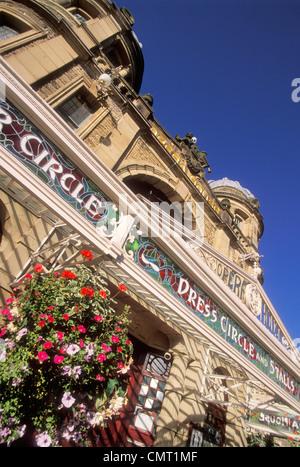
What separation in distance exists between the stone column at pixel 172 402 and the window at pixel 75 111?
6.98 m

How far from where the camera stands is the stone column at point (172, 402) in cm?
544

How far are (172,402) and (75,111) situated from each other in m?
8.31

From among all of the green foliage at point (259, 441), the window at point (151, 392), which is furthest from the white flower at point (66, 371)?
the green foliage at point (259, 441)

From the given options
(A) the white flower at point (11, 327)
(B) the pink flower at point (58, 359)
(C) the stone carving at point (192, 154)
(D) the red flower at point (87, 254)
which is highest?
(C) the stone carving at point (192, 154)

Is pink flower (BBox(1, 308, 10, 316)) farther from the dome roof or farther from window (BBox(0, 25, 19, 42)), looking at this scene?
the dome roof

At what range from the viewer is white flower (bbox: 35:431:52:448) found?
2.53m

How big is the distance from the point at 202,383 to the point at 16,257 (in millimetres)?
5269

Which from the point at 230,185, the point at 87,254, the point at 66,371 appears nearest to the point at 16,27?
the point at 87,254

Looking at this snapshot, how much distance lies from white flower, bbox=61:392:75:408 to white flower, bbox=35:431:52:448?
0.39 metres

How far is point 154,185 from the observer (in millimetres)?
9352

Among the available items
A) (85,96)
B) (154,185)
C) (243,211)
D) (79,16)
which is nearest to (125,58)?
(79,16)

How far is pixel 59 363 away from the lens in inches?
106

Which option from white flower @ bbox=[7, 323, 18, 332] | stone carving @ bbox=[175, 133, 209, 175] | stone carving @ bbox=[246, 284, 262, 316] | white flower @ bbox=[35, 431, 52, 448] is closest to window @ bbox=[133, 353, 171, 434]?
stone carving @ bbox=[246, 284, 262, 316]

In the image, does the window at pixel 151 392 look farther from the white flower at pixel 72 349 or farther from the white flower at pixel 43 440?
the white flower at pixel 72 349
